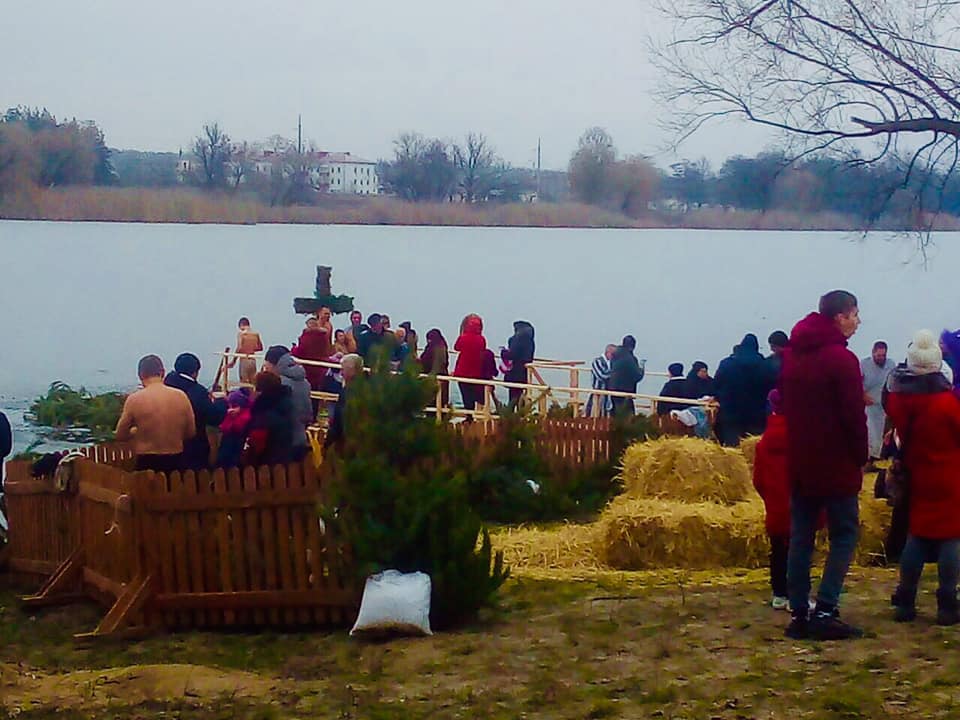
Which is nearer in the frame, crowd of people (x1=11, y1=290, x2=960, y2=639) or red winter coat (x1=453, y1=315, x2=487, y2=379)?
crowd of people (x1=11, y1=290, x2=960, y2=639)

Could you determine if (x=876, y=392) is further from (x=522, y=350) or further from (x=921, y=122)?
(x=522, y=350)

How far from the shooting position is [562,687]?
254 inches

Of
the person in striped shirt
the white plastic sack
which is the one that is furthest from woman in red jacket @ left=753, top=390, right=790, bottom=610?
the person in striped shirt

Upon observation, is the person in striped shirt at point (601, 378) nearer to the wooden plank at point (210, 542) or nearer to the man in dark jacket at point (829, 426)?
the wooden plank at point (210, 542)

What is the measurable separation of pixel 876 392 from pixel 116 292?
226 ft

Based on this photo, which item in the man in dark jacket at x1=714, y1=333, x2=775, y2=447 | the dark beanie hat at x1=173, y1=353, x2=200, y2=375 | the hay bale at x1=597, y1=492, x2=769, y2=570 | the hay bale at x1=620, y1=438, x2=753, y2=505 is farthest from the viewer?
the man in dark jacket at x1=714, y1=333, x2=775, y2=447

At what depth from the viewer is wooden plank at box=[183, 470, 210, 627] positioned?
8.55 meters

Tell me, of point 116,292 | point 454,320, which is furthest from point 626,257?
point 454,320

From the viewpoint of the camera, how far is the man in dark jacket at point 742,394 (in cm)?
1291

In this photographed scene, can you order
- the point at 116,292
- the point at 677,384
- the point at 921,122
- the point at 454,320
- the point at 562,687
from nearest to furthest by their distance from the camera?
the point at 562,687, the point at 921,122, the point at 677,384, the point at 454,320, the point at 116,292

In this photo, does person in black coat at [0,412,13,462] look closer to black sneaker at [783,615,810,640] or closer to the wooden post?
the wooden post

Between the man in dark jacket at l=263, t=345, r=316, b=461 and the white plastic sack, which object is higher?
the man in dark jacket at l=263, t=345, r=316, b=461

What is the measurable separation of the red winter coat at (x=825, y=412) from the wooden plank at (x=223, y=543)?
3372mm

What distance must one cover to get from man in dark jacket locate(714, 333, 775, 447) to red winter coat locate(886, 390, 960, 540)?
19.0ft
